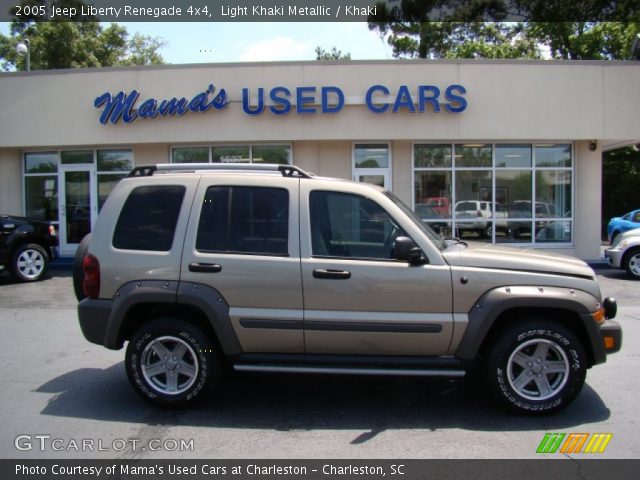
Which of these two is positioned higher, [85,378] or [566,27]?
[566,27]

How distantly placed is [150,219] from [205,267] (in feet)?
2.27

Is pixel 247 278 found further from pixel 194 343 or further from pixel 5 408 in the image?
pixel 5 408

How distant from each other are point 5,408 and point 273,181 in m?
3.06

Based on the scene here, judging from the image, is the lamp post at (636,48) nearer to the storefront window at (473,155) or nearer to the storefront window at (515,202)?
the storefront window at (515,202)

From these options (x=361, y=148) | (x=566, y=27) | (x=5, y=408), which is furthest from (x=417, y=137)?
(x=566, y=27)

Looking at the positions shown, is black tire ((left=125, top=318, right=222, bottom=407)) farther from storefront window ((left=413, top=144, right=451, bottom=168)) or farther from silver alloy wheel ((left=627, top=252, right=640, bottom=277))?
storefront window ((left=413, top=144, right=451, bottom=168))

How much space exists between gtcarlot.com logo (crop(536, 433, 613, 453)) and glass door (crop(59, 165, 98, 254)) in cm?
1462

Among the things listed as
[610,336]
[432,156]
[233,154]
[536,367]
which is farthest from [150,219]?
[432,156]

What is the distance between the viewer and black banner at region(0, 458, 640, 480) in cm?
366

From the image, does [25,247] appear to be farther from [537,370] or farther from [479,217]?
[479,217]

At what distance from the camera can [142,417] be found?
15.3ft

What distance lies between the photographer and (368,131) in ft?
47.6

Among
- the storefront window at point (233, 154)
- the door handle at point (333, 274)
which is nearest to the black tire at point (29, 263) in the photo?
the storefront window at point (233, 154)

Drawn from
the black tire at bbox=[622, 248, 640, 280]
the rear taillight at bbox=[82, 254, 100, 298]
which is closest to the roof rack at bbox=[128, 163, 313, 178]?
the rear taillight at bbox=[82, 254, 100, 298]
